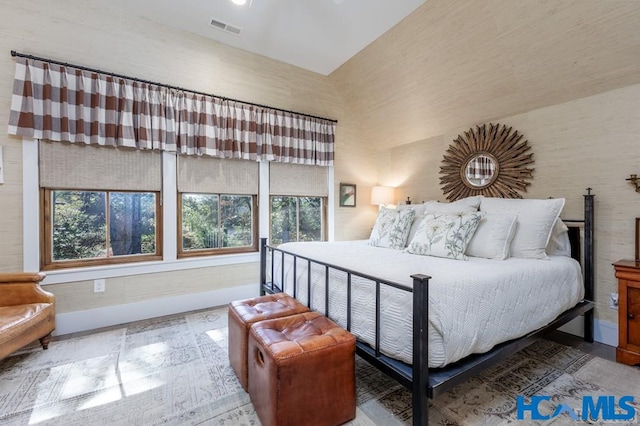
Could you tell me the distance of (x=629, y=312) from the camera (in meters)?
2.12

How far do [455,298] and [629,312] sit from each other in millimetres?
1752

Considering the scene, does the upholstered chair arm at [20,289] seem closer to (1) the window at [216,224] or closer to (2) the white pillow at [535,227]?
(1) the window at [216,224]

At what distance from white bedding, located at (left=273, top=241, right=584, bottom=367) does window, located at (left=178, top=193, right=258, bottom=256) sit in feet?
5.05

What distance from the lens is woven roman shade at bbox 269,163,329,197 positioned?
12.3 feet

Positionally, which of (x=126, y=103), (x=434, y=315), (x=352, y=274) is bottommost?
(x=434, y=315)

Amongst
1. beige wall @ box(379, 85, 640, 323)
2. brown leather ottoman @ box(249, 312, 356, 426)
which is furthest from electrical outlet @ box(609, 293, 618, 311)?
brown leather ottoman @ box(249, 312, 356, 426)

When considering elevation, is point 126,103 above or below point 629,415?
above

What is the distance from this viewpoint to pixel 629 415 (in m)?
1.60

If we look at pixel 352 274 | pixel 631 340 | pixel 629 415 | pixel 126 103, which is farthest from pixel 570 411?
pixel 126 103

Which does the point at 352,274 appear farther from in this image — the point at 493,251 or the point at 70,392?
the point at 70,392

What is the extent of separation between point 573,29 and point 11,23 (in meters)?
4.50

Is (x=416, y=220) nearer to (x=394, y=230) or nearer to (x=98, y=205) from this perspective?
(x=394, y=230)

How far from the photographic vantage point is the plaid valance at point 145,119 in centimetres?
247

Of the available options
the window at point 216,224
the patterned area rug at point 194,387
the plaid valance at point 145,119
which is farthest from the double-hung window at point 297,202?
the patterned area rug at point 194,387
